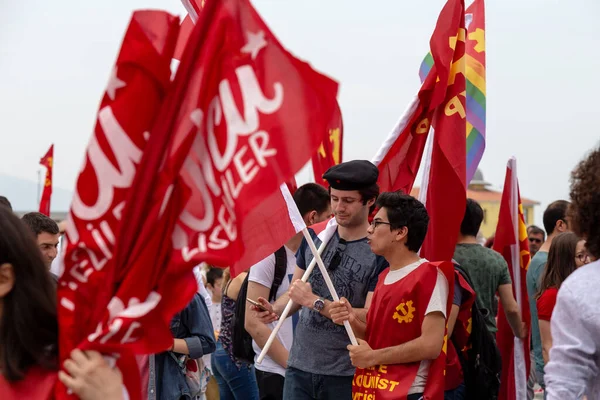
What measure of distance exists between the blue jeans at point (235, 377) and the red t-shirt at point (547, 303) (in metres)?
2.28

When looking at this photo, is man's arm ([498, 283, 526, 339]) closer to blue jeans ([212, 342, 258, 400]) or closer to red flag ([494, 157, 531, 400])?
red flag ([494, 157, 531, 400])

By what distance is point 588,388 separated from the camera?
9.94ft

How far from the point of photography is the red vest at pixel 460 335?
5.41 metres

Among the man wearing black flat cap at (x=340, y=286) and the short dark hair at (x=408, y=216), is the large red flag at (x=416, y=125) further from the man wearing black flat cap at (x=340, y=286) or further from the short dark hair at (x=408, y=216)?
the short dark hair at (x=408, y=216)

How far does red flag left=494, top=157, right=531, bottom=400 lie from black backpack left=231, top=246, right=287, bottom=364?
2122 millimetres

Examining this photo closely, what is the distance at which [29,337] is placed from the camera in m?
2.66

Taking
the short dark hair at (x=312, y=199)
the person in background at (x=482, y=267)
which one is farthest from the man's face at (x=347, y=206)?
the person in background at (x=482, y=267)

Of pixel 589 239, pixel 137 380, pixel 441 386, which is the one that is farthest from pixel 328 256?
pixel 137 380

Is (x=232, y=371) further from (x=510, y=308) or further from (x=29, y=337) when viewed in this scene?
(x=29, y=337)

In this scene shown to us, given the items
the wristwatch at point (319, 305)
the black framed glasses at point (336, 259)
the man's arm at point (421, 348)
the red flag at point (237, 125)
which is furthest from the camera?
the black framed glasses at point (336, 259)

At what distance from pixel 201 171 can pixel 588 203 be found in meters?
1.28

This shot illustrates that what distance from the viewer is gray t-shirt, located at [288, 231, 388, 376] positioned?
5352 millimetres

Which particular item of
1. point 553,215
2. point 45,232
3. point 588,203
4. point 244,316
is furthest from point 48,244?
point 553,215

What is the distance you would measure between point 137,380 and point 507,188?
5.83 metres
